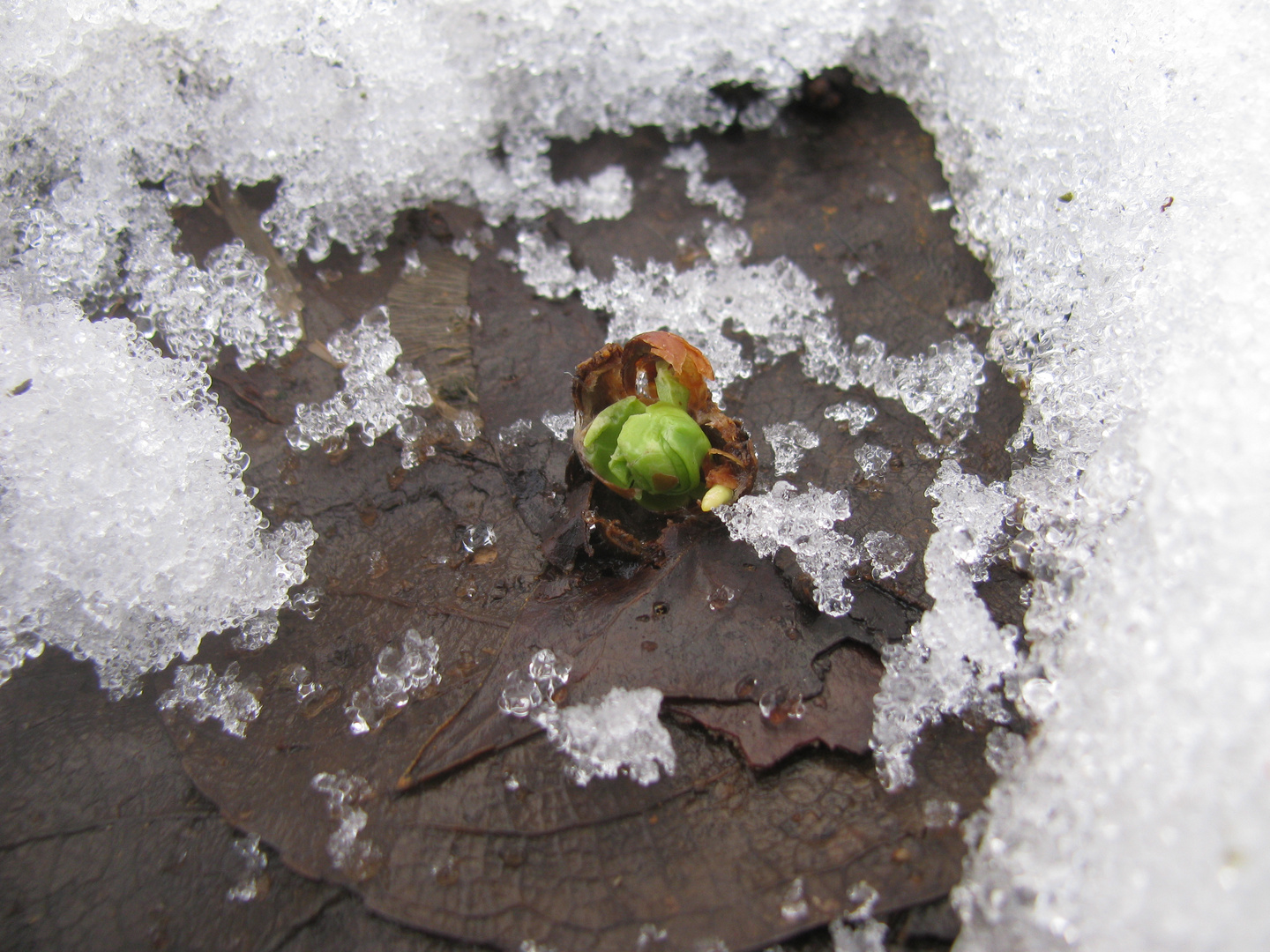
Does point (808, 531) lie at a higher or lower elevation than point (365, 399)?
higher

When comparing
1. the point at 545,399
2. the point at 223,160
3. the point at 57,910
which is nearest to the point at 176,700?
the point at 57,910

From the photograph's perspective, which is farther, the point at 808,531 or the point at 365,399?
the point at 365,399

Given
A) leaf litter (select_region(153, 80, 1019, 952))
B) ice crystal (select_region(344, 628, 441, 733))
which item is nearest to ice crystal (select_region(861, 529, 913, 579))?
leaf litter (select_region(153, 80, 1019, 952))

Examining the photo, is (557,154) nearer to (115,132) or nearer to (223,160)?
(223,160)

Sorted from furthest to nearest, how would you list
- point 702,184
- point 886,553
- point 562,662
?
1. point 702,184
2. point 886,553
3. point 562,662

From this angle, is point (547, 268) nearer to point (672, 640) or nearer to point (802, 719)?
point (672, 640)

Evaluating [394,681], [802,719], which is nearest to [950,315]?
[802,719]

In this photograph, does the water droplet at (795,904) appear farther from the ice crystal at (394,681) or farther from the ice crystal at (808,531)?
the ice crystal at (394,681)
